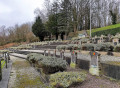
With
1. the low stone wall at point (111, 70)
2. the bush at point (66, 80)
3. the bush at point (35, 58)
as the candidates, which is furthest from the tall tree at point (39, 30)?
the bush at point (66, 80)

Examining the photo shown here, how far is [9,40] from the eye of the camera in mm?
41812

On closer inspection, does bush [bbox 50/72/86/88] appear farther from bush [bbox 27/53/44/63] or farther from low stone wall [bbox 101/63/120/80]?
bush [bbox 27/53/44/63]

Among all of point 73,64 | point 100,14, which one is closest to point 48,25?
point 100,14

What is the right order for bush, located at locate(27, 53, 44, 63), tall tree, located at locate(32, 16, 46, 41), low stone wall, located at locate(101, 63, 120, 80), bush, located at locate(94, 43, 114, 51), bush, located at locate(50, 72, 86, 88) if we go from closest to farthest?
bush, located at locate(50, 72, 86, 88) < low stone wall, located at locate(101, 63, 120, 80) < bush, located at locate(27, 53, 44, 63) < bush, located at locate(94, 43, 114, 51) < tall tree, located at locate(32, 16, 46, 41)

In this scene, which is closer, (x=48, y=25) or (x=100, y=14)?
(x=48, y=25)

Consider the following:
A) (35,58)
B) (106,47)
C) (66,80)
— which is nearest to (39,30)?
(35,58)

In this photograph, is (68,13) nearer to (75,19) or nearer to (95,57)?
(75,19)

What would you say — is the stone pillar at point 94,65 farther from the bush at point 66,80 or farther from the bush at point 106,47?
the bush at point 106,47

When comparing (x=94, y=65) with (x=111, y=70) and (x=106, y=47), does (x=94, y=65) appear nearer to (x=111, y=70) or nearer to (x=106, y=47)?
(x=111, y=70)

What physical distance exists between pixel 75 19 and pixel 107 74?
25.8 meters

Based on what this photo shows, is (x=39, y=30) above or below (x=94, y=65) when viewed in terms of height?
above

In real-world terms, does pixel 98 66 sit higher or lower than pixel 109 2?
lower

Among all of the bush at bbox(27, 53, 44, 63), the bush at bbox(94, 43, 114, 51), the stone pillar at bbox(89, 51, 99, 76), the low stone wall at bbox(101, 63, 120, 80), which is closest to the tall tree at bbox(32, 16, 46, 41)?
the bush at bbox(27, 53, 44, 63)

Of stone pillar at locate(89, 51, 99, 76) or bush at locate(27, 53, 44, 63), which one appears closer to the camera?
stone pillar at locate(89, 51, 99, 76)
